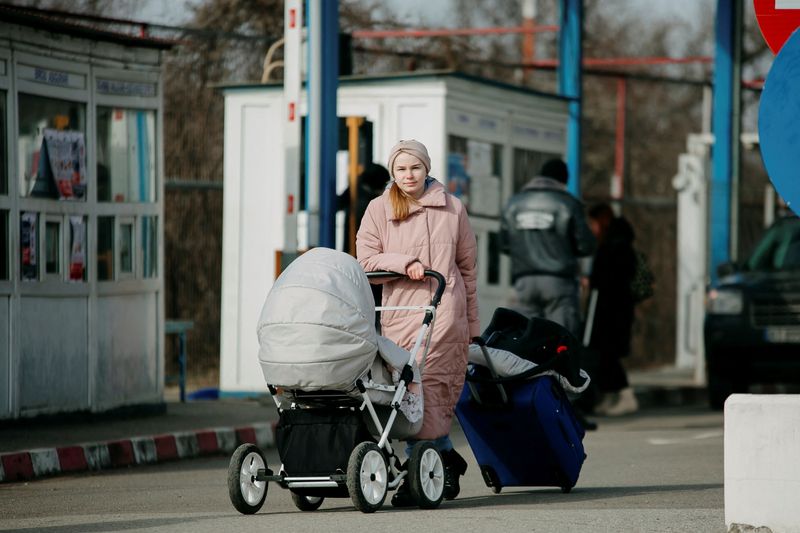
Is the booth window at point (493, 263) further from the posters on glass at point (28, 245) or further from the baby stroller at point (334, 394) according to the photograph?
the baby stroller at point (334, 394)

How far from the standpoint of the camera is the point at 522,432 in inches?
346

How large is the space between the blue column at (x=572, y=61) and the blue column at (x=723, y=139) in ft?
8.15

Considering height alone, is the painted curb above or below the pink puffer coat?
below

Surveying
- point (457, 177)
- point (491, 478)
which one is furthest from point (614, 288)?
point (491, 478)

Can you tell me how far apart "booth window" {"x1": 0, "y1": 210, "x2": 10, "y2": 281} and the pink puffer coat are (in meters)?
4.27

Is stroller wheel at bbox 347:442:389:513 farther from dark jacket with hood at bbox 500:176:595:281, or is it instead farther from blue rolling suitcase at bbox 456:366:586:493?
dark jacket with hood at bbox 500:176:595:281

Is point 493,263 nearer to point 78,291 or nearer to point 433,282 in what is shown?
point 78,291

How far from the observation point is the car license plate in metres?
16.0

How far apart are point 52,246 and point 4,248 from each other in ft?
2.02

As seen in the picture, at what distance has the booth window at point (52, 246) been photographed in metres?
12.6

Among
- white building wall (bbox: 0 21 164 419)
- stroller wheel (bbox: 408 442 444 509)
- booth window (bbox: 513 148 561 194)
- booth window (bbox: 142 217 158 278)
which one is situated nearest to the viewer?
stroller wheel (bbox: 408 442 444 509)

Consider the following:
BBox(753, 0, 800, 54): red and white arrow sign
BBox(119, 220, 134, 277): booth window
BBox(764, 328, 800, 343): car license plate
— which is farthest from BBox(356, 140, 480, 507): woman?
BBox(764, 328, 800, 343): car license plate

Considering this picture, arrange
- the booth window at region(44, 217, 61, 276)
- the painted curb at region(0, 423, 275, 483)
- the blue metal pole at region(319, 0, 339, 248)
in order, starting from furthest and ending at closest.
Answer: the blue metal pole at region(319, 0, 339, 248) → the booth window at region(44, 217, 61, 276) → the painted curb at region(0, 423, 275, 483)

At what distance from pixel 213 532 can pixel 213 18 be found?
14.9m
